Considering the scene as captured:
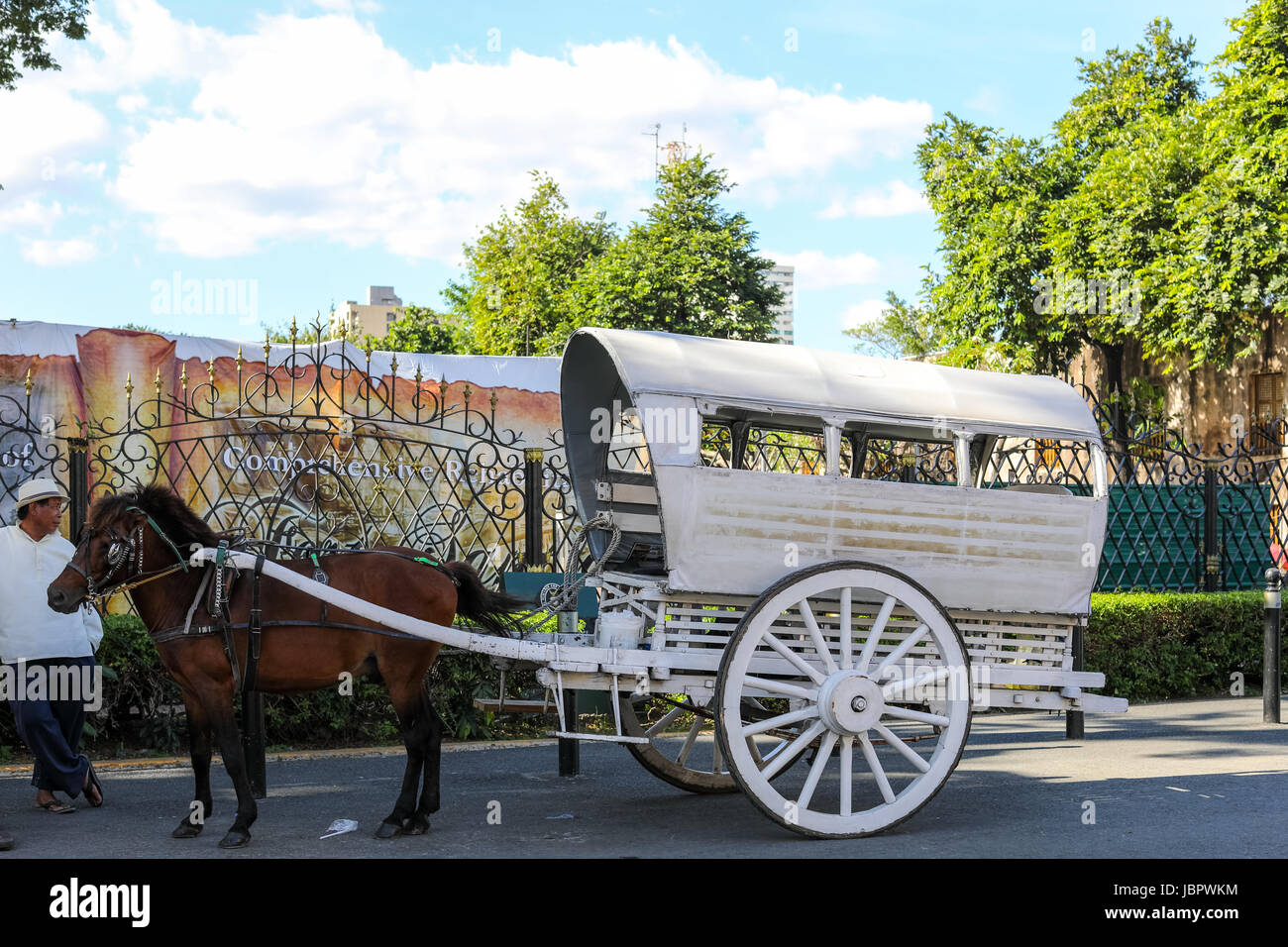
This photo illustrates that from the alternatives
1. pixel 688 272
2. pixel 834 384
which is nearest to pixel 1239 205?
pixel 688 272

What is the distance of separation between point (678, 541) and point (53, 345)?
12473mm

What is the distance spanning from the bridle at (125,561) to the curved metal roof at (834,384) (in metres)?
2.31

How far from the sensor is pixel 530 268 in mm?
34938

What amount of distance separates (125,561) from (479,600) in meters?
1.72

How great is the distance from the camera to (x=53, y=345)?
50.8 feet

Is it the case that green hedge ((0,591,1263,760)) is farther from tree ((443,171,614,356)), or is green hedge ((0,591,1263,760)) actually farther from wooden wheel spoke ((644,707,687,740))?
tree ((443,171,614,356))

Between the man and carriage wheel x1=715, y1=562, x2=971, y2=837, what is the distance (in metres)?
3.65

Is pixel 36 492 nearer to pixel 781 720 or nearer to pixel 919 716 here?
pixel 781 720

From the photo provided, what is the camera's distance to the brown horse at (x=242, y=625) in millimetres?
5691

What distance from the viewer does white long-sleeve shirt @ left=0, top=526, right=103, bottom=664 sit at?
6.61m

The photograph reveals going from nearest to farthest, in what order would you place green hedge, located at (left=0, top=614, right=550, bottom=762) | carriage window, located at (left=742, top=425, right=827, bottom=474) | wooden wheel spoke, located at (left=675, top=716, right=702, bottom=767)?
wooden wheel spoke, located at (left=675, top=716, right=702, bottom=767)
green hedge, located at (left=0, top=614, right=550, bottom=762)
carriage window, located at (left=742, top=425, right=827, bottom=474)

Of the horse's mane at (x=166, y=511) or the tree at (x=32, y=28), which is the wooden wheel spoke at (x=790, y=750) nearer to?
the horse's mane at (x=166, y=511)

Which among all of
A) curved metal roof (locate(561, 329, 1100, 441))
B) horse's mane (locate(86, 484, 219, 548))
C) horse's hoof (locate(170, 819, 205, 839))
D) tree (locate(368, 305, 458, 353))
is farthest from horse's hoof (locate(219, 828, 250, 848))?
tree (locate(368, 305, 458, 353))
